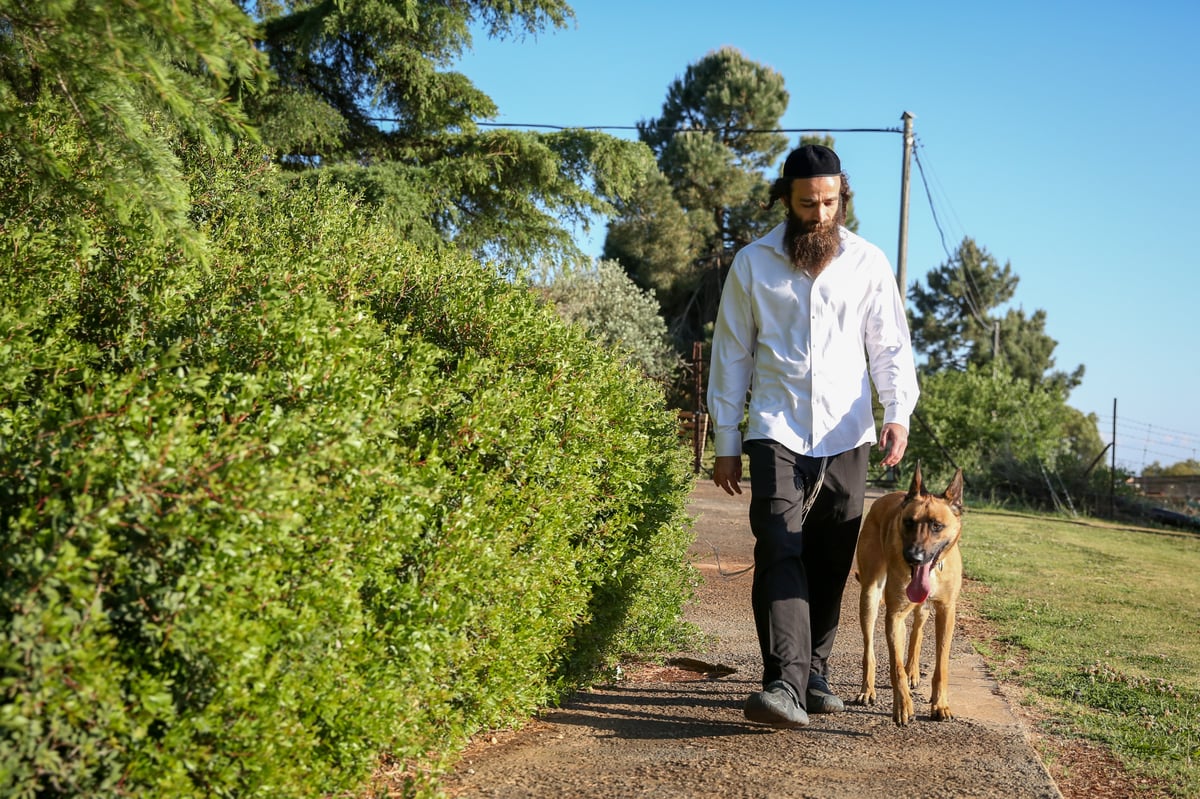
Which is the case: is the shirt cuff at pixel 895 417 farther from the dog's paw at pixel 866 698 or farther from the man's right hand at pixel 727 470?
the dog's paw at pixel 866 698

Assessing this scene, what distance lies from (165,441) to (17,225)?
2.11 meters

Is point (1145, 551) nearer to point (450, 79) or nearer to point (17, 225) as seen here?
point (450, 79)

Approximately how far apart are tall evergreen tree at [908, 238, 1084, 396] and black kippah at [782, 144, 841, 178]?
55457 millimetres

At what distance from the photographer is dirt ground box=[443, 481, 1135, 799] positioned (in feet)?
13.3

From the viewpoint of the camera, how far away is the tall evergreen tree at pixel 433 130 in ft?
53.1

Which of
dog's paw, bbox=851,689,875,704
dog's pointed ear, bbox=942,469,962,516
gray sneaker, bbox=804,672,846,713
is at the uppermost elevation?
dog's pointed ear, bbox=942,469,962,516

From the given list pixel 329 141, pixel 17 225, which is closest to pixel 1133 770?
pixel 17 225

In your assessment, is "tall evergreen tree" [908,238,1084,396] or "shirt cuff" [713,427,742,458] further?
"tall evergreen tree" [908,238,1084,396]

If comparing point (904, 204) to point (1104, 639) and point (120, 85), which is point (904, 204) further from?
point (120, 85)

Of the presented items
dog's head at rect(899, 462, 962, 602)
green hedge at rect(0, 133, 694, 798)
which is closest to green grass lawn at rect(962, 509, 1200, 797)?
dog's head at rect(899, 462, 962, 602)

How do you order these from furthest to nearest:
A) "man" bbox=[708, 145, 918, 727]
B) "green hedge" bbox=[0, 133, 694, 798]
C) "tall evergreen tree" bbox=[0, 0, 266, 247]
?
"man" bbox=[708, 145, 918, 727] < "tall evergreen tree" bbox=[0, 0, 266, 247] < "green hedge" bbox=[0, 133, 694, 798]

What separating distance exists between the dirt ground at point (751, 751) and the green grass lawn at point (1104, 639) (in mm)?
313

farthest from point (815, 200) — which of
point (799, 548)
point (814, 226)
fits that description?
point (799, 548)

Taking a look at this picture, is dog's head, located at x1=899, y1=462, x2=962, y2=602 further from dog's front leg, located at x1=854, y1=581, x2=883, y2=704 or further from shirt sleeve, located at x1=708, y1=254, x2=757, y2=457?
shirt sleeve, located at x1=708, y1=254, x2=757, y2=457
